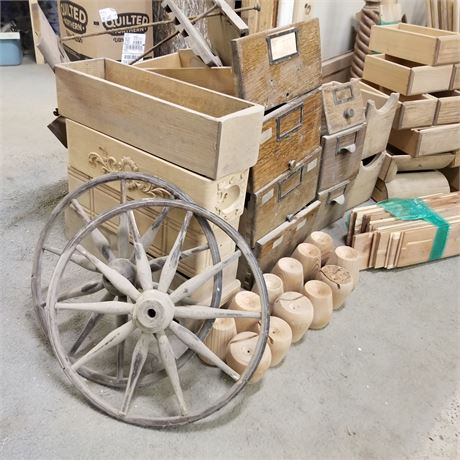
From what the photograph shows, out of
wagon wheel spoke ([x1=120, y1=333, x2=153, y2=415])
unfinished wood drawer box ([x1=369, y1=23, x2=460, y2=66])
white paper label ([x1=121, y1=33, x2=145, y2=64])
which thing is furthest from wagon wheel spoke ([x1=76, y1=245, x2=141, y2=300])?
unfinished wood drawer box ([x1=369, y1=23, x2=460, y2=66])

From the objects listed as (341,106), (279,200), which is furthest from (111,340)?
(341,106)

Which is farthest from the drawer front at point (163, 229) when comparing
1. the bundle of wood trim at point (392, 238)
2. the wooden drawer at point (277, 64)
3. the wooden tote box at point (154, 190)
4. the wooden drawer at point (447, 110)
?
the wooden drawer at point (447, 110)

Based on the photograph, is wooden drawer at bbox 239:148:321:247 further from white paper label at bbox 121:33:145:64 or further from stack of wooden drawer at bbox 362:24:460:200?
white paper label at bbox 121:33:145:64

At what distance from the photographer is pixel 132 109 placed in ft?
4.69

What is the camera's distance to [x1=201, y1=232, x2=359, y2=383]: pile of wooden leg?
1.41 metres

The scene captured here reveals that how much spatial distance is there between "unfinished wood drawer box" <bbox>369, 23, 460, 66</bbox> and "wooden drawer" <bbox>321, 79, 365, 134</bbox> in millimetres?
475

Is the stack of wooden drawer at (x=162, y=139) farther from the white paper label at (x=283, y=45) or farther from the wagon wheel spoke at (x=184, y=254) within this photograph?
the white paper label at (x=283, y=45)

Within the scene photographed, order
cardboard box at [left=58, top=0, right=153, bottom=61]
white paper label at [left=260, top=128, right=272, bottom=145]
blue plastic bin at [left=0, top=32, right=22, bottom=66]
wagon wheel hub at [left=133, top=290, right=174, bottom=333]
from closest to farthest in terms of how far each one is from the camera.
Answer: wagon wheel hub at [left=133, top=290, right=174, bottom=333], white paper label at [left=260, top=128, right=272, bottom=145], cardboard box at [left=58, top=0, right=153, bottom=61], blue plastic bin at [left=0, top=32, right=22, bottom=66]

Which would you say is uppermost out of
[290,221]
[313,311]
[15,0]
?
[15,0]

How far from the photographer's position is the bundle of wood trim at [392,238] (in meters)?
1.91

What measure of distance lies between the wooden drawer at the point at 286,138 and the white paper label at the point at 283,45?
0.49ft

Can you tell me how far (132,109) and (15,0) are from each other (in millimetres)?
3553

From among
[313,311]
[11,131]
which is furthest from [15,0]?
[313,311]

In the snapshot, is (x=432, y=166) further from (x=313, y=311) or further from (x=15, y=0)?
(x=15, y=0)
